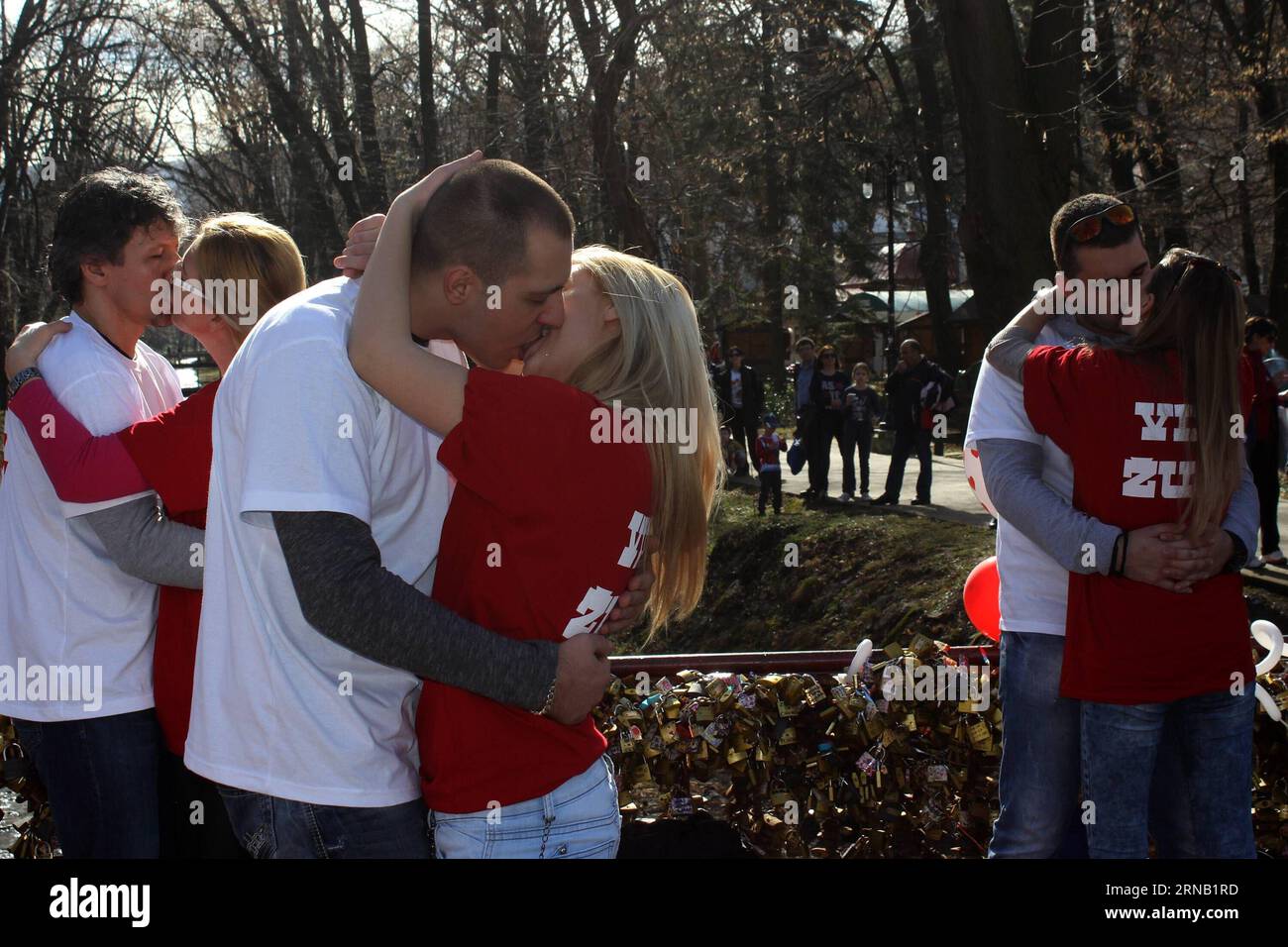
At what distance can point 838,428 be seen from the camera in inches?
571

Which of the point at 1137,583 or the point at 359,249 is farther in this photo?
the point at 1137,583

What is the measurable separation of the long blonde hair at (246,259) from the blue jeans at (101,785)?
0.88m

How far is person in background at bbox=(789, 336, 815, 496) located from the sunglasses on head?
11.1m

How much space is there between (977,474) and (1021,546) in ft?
1.32

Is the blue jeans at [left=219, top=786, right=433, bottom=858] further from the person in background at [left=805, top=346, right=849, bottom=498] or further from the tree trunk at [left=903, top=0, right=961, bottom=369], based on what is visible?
the tree trunk at [left=903, top=0, right=961, bottom=369]

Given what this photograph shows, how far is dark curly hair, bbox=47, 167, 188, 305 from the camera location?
2.83 metres

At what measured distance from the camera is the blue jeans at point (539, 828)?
206 centimetres

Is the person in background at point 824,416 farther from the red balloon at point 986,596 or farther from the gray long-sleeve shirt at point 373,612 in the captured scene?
the gray long-sleeve shirt at point 373,612

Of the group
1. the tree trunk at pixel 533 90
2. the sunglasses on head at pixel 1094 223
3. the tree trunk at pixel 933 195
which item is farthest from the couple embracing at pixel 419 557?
the tree trunk at pixel 933 195

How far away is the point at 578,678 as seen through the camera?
205cm

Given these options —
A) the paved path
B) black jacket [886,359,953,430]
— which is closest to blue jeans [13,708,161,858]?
the paved path

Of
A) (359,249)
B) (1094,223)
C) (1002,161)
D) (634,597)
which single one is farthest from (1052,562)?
(1002,161)

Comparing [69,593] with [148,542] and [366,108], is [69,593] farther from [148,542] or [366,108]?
[366,108]

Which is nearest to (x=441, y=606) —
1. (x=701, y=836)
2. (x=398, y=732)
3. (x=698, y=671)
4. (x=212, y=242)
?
(x=398, y=732)
